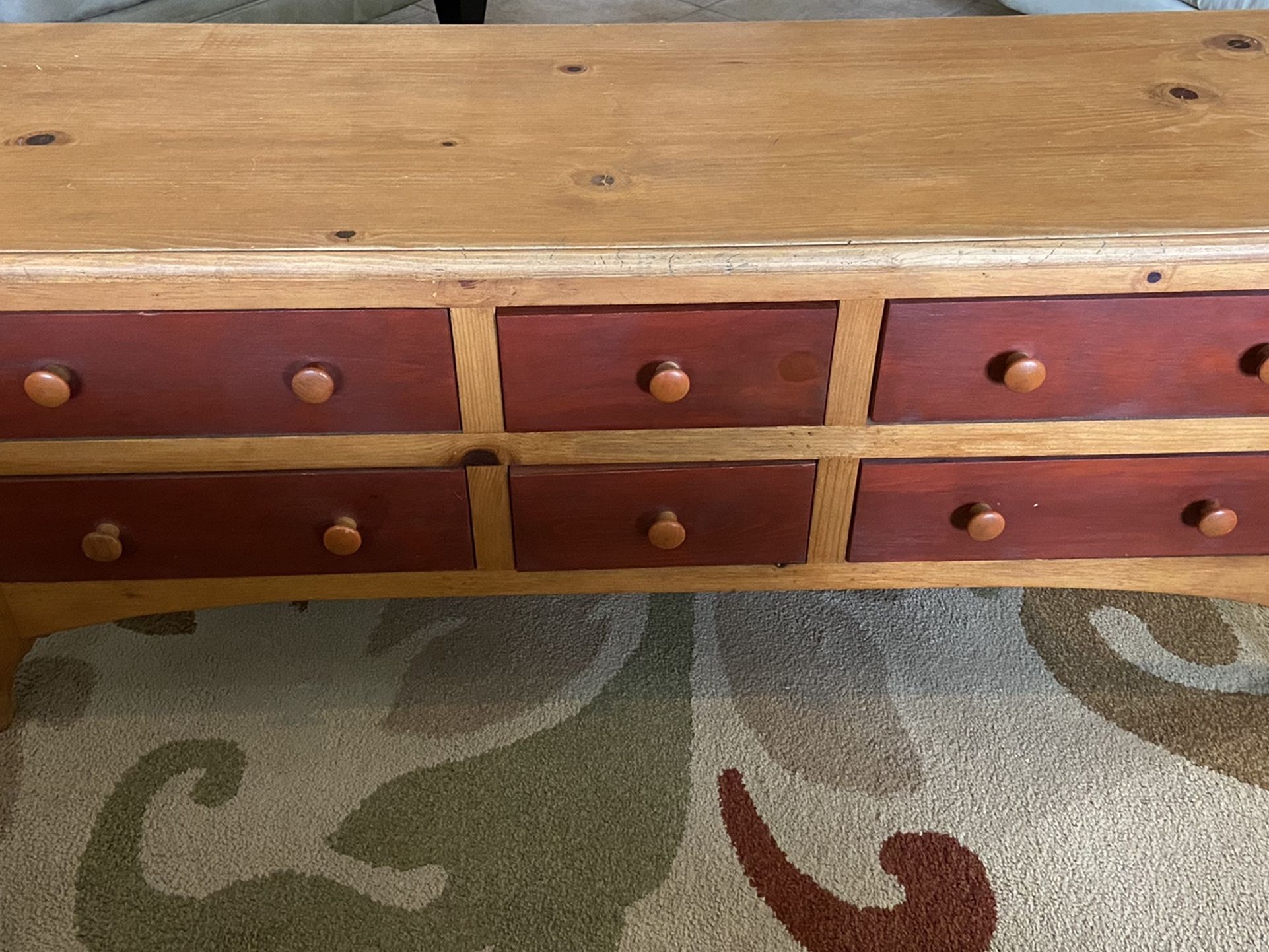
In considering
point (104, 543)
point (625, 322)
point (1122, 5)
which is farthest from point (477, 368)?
point (1122, 5)

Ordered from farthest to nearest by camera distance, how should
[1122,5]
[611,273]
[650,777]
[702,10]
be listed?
[702,10] → [1122,5] → [650,777] → [611,273]

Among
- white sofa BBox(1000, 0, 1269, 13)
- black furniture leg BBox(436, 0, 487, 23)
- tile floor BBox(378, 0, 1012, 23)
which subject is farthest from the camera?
tile floor BBox(378, 0, 1012, 23)

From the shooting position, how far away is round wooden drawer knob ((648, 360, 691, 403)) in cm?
84

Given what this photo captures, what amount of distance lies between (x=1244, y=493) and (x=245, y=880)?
932 mm

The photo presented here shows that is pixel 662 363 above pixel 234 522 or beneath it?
above

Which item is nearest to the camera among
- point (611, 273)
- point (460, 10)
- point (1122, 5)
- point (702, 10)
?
point (611, 273)

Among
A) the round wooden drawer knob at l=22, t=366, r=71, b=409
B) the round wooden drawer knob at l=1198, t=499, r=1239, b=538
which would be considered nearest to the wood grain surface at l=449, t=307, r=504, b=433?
the round wooden drawer knob at l=22, t=366, r=71, b=409

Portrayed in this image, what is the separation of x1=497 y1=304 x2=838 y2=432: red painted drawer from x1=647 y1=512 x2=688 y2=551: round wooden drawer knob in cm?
9

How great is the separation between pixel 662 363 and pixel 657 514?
0.50 ft

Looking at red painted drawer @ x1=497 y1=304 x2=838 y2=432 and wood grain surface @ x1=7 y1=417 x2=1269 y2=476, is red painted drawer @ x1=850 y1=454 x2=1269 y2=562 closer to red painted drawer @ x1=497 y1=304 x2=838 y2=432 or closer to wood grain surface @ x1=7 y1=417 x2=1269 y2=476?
wood grain surface @ x1=7 y1=417 x2=1269 y2=476

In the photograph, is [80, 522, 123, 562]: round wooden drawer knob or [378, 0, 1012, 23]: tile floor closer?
[80, 522, 123, 562]: round wooden drawer knob

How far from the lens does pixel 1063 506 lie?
94cm

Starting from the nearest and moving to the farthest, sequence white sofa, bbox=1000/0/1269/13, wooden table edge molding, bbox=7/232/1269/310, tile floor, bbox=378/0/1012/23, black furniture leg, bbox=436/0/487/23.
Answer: wooden table edge molding, bbox=7/232/1269/310 < white sofa, bbox=1000/0/1269/13 < black furniture leg, bbox=436/0/487/23 < tile floor, bbox=378/0/1012/23

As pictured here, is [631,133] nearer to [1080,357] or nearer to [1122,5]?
[1080,357]
